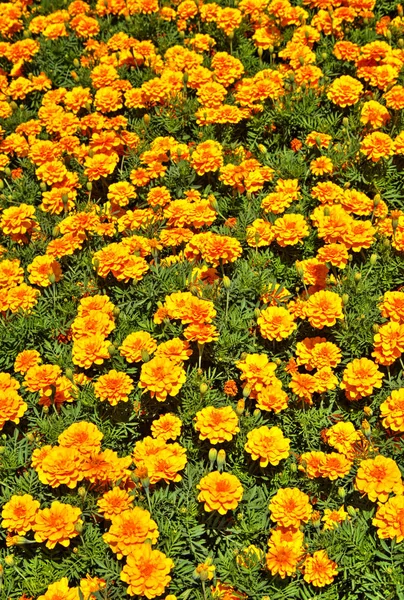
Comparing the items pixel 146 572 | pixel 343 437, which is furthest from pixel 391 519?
pixel 146 572

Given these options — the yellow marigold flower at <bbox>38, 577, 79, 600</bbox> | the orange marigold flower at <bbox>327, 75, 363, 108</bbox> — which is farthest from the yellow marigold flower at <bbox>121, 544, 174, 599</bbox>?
the orange marigold flower at <bbox>327, 75, 363, 108</bbox>

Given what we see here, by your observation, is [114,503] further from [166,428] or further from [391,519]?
[391,519]

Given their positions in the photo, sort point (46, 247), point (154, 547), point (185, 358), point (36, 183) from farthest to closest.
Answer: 1. point (36, 183)
2. point (46, 247)
3. point (185, 358)
4. point (154, 547)

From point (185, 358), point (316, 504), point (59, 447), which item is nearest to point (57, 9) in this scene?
point (185, 358)

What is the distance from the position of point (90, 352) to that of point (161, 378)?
0.38m

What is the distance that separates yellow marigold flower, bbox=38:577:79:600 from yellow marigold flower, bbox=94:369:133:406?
731 millimetres

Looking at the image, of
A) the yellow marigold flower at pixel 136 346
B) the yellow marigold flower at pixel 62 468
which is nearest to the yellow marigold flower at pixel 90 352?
the yellow marigold flower at pixel 136 346

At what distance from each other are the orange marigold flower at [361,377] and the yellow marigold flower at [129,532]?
996 millimetres

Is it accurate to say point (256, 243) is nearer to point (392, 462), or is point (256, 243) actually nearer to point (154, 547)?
point (392, 462)

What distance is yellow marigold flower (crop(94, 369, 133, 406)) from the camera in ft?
9.81

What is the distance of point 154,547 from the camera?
8.79ft

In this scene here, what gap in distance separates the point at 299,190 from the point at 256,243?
533 mm

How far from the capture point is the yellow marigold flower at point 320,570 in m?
2.57

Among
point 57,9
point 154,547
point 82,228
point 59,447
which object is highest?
point 57,9
